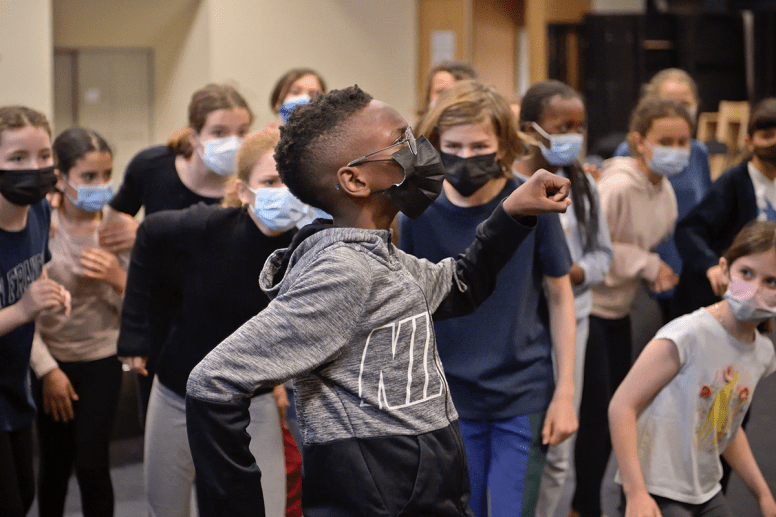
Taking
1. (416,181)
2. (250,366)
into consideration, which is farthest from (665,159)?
(250,366)

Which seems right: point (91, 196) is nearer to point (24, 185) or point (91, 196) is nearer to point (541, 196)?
point (24, 185)

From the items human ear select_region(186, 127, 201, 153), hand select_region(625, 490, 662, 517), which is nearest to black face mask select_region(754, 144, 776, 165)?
hand select_region(625, 490, 662, 517)

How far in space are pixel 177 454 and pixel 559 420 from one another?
1080 millimetres

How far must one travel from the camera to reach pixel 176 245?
248 centimetres

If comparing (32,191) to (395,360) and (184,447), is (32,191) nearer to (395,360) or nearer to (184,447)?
(184,447)

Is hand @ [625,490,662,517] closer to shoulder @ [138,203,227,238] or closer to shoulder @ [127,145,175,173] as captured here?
shoulder @ [138,203,227,238]

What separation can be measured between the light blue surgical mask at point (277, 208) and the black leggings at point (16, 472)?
100 centimetres

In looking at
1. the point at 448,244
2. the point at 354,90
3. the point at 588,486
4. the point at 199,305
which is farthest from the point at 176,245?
the point at 588,486

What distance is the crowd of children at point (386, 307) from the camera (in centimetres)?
141

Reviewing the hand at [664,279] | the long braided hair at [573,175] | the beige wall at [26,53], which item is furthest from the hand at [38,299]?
the beige wall at [26,53]

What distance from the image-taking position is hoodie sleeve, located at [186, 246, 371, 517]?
132cm

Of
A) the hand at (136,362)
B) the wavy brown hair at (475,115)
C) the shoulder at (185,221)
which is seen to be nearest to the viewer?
the wavy brown hair at (475,115)

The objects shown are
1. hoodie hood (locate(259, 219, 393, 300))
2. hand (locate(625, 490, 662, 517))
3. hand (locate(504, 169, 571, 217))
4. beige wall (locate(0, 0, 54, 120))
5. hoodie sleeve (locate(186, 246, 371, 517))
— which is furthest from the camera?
beige wall (locate(0, 0, 54, 120))

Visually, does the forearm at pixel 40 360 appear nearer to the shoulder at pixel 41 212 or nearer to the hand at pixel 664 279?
the shoulder at pixel 41 212
